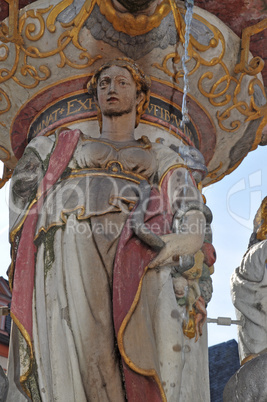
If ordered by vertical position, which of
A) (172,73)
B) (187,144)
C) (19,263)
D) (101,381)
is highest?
(172,73)

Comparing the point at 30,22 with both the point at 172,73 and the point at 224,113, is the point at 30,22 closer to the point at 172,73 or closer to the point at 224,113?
the point at 172,73

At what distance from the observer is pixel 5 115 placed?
357 inches

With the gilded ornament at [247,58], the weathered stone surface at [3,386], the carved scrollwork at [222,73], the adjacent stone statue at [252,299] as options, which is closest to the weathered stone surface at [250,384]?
the adjacent stone statue at [252,299]

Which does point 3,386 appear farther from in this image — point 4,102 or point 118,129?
point 4,102

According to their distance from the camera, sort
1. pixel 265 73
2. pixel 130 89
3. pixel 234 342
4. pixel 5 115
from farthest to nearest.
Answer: pixel 234 342, pixel 265 73, pixel 5 115, pixel 130 89

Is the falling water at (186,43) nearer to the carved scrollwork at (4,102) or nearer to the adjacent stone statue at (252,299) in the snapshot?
the adjacent stone statue at (252,299)

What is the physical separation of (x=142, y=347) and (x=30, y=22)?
295 centimetres

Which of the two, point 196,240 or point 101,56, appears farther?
point 101,56

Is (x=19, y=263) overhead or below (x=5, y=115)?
below

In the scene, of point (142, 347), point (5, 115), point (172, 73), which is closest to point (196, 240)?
point (142, 347)

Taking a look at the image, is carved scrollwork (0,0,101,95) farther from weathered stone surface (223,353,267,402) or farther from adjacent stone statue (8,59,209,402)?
weathered stone surface (223,353,267,402)

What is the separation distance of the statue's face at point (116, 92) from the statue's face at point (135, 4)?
1.62 ft

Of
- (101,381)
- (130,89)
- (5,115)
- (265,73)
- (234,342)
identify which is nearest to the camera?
(101,381)

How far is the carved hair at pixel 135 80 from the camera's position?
8.37 metres
